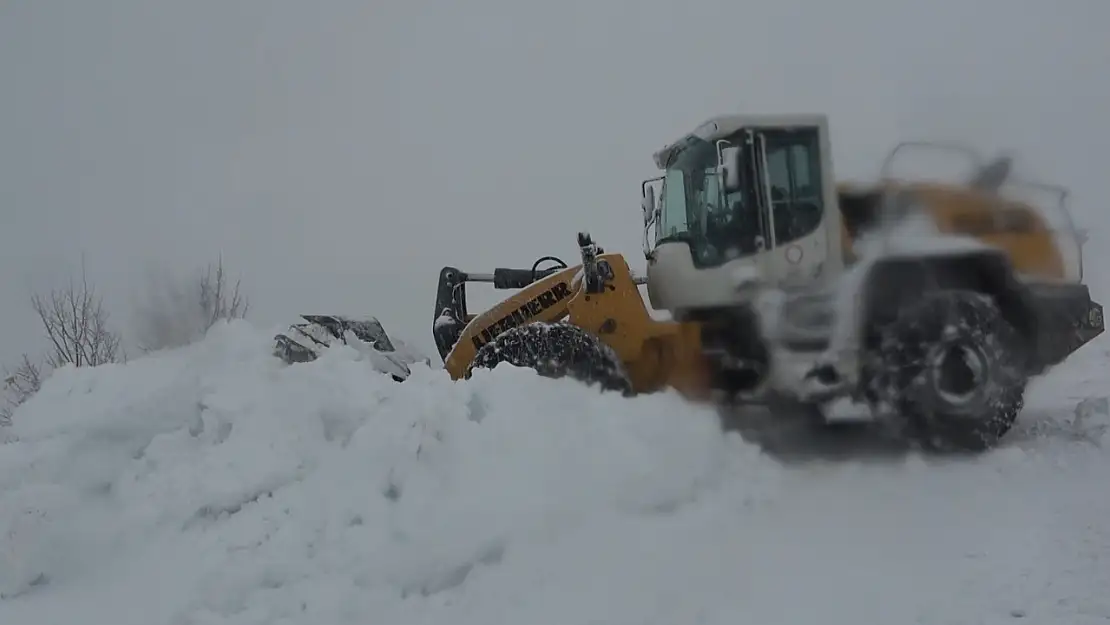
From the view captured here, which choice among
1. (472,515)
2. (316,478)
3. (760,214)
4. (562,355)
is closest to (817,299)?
(760,214)

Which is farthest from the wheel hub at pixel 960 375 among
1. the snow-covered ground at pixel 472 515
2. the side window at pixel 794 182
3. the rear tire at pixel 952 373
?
the side window at pixel 794 182

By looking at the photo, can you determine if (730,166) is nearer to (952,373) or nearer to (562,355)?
(562,355)

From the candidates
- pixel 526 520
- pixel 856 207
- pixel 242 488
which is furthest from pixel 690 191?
pixel 242 488

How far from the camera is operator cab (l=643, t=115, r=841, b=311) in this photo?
6965mm

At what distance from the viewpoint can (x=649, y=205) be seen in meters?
7.97

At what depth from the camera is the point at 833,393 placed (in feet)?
21.5

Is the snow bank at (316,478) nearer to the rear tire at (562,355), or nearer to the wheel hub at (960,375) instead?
the rear tire at (562,355)

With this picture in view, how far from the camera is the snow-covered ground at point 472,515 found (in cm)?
360

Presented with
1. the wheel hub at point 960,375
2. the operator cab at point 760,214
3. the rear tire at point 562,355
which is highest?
the operator cab at point 760,214

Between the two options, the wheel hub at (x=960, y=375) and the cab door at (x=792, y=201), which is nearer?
the wheel hub at (x=960, y=375)

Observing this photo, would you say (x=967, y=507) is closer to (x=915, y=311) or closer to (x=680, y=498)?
(x=680, y=498)

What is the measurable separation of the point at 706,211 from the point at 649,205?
82cm

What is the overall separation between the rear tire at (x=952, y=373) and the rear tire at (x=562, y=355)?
6.49 ft

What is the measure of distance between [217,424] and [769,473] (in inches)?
131
